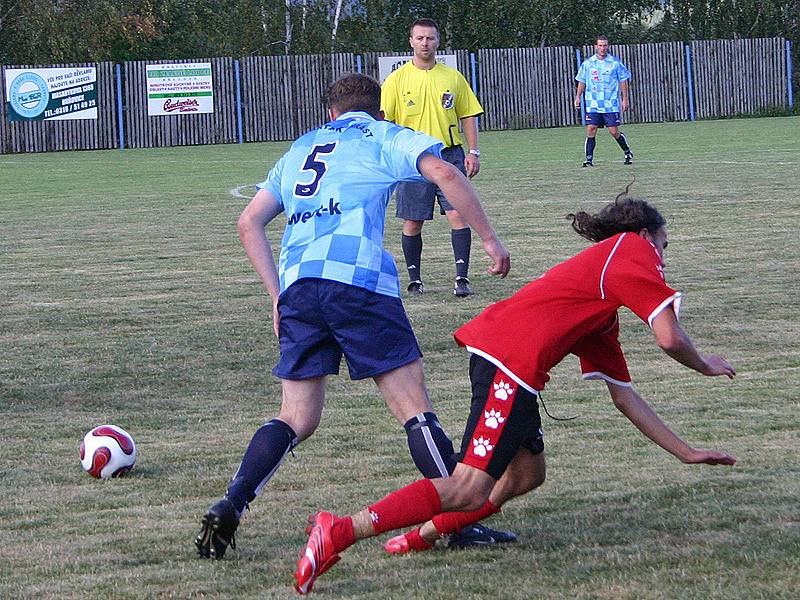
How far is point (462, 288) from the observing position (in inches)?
404

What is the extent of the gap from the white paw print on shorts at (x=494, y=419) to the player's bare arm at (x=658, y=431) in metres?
0.54

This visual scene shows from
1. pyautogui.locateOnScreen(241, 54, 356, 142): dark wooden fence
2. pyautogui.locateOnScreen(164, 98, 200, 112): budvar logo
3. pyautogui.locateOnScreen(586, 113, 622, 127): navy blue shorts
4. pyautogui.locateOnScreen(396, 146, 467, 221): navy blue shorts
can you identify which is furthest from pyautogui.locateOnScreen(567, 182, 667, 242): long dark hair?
pyautogui.locateOnScreen(241, 54, 356, 142): dark wooden fence

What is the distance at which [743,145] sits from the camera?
82.5ft

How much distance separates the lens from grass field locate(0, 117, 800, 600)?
430 centimetres

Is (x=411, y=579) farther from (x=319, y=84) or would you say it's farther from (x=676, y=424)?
(x=319, y=84)

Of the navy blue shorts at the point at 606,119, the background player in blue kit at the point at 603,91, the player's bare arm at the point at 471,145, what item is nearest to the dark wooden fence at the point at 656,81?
the background player in blue kit at the point at 603,91

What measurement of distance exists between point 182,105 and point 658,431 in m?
32.4

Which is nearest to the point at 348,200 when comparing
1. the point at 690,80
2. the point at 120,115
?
the point at 120,115

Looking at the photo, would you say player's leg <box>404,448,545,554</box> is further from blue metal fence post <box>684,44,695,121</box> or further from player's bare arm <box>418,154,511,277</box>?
blue metal fence post <box>684,44,695,121</box>

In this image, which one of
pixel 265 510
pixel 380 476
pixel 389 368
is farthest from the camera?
pixel 380 476

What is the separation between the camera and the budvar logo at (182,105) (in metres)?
35.8

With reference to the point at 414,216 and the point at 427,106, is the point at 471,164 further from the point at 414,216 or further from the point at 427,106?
the point at 414,216

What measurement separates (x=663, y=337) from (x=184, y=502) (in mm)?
2082

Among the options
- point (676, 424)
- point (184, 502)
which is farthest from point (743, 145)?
point (184, 502)
